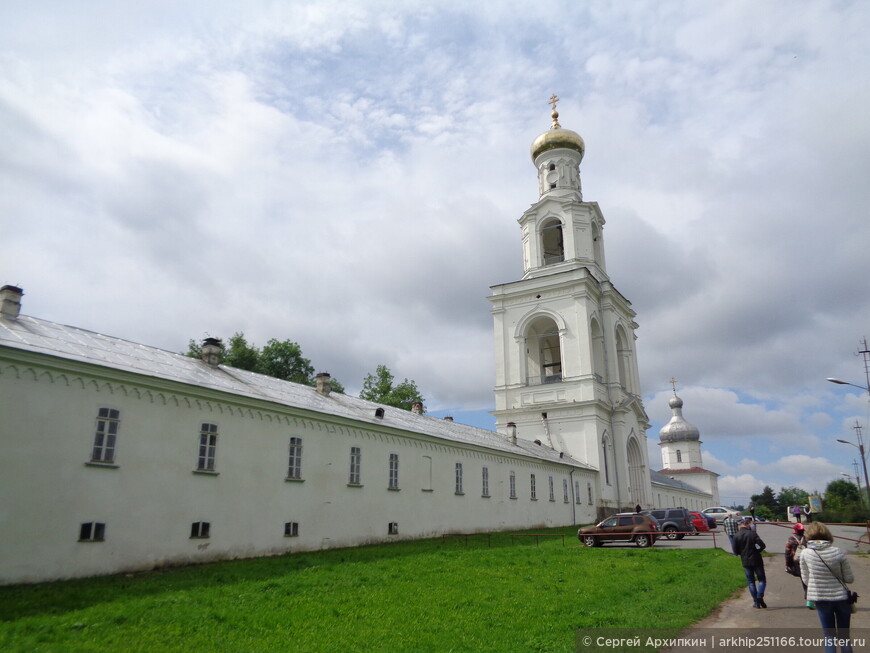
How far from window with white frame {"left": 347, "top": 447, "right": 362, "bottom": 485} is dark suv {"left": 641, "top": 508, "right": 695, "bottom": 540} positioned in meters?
13.0

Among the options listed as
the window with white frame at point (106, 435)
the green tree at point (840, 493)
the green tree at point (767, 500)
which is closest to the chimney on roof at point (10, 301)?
the window with white frame at point (106, 435)

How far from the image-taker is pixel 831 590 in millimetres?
7016

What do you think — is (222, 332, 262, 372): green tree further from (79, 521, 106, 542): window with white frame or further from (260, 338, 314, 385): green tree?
(79, 521, 106, 542): window with white frame

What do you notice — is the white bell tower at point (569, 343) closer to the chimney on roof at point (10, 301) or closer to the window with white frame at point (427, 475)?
the window with white frame at point (427, 475)

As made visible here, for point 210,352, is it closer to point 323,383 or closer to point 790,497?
point 323,383

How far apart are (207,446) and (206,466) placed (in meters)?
0.53

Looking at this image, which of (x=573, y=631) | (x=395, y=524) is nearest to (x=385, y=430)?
(x=395, y=524)

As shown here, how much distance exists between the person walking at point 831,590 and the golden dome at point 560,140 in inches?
1825

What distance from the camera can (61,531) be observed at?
1337 centimetres

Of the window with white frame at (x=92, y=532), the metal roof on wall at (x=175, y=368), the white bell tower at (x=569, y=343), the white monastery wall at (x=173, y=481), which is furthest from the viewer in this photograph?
the white bell tower at (x=569, y=343)

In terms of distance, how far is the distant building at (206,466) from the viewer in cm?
1341

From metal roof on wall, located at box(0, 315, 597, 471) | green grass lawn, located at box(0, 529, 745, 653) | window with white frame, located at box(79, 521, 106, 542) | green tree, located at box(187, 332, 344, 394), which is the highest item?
green tree, located at box(187, 332, 344, 394)

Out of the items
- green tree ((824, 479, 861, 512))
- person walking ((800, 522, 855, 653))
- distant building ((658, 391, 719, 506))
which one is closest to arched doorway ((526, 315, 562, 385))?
person walking ((800, 522, 855, 653))

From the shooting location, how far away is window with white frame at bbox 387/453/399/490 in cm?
2345
